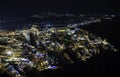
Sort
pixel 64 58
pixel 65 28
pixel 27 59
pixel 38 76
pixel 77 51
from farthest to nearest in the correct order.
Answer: pixel 65 28, pixel 77 51, pixel 64 58, pixel 27 59, pixel 38 76

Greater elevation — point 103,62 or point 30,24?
point 30,24

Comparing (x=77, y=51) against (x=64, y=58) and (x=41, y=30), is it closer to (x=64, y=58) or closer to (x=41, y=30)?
(x=64, y=58)

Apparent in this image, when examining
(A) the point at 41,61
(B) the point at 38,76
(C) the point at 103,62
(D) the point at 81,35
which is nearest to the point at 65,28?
(D) the point at 81,35

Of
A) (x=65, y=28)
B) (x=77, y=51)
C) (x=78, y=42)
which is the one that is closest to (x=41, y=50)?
(x=77, y=51)

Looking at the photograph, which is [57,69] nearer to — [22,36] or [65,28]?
[22,36]

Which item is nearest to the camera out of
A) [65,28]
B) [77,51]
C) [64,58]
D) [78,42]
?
[64,58]

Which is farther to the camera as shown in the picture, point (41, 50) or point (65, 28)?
point (65, 28)
